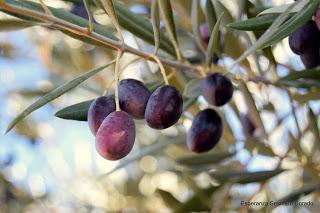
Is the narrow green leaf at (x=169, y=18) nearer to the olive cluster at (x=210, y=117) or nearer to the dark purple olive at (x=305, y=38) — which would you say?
the olive cluster at (x=210, y=117)

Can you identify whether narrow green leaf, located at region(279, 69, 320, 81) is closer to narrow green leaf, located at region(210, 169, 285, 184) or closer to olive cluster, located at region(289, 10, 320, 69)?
olive cluster, located at region(289, 10, 320, 69)

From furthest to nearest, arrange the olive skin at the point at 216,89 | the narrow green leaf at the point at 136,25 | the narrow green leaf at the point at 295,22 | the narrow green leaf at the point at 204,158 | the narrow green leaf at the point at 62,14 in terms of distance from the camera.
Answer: the narrow green leaf at the point at 204,158, the narrow green leaf at the point at 136,25, the olive skin at the point at 216,89, the narrow green leaf at the point at 62,14, the narrow green leaf at the point at 295,22

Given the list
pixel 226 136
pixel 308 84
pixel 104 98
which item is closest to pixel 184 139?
pixel 226 136

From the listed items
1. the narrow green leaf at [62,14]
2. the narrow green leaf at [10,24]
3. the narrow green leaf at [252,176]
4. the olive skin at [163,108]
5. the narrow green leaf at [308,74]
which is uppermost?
the narrow green leaf at [10,24]

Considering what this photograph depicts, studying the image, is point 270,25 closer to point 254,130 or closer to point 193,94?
point 193,94

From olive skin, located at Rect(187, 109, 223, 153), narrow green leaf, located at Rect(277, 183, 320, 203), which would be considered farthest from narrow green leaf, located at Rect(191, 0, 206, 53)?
narrow green leaf, located at Rect(277, 183, 320, 203)

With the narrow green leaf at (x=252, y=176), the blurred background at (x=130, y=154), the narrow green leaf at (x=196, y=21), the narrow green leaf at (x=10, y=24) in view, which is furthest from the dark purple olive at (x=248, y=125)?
the narrow green leaf at (x=10, y=24)

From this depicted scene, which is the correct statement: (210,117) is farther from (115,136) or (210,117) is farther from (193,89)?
(115,136)
